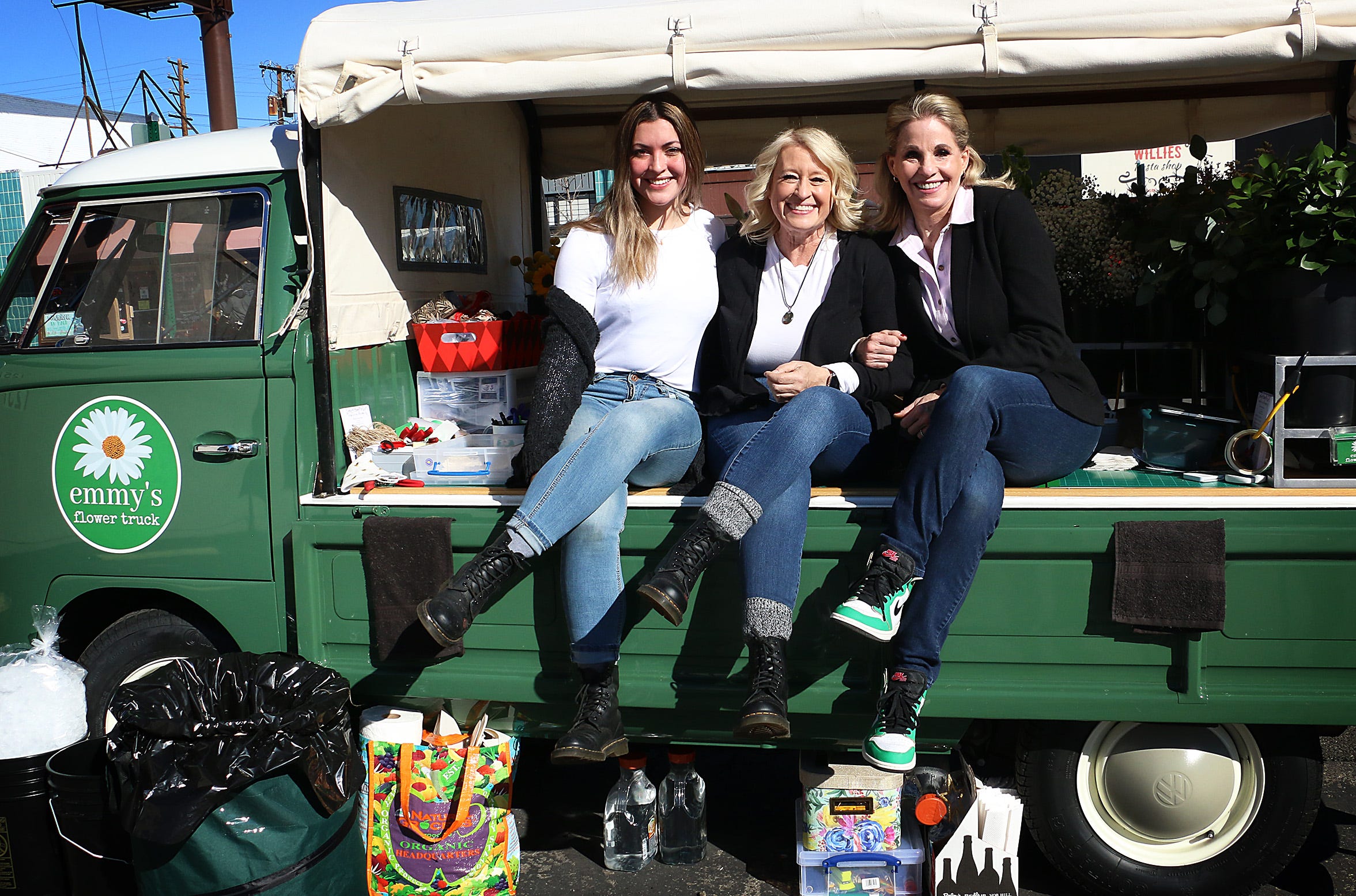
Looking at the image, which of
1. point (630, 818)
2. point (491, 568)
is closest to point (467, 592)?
point (491, 568)

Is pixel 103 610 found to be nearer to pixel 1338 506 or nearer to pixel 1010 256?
pixel 1010 256

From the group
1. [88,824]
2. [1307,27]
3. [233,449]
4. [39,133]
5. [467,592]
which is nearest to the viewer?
[1307,27]

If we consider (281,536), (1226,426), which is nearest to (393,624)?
(281,536)

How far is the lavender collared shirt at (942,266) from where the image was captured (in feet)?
10.3

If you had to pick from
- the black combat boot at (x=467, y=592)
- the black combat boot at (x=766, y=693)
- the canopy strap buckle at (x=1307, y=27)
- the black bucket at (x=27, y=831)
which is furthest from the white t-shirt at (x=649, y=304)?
the black bucket at (x=27, y=831)

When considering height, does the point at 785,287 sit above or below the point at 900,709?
above

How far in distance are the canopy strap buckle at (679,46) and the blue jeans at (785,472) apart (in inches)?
37.2

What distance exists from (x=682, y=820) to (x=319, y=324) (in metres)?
1.96

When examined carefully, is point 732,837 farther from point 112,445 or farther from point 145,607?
point 112,445

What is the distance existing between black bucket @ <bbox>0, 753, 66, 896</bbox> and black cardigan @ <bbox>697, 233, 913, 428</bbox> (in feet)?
7.44

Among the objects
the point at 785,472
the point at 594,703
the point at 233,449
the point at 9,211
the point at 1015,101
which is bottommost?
the point at 594,703

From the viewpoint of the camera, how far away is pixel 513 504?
9.96 feet

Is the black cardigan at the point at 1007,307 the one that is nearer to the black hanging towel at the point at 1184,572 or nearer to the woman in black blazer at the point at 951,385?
the woman in black blazer at the point at 951,385

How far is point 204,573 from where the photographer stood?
Result: 3217mm
